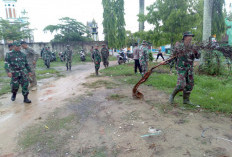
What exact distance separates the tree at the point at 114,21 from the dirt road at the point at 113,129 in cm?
1437

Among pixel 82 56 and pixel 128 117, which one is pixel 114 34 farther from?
pixel 128 117

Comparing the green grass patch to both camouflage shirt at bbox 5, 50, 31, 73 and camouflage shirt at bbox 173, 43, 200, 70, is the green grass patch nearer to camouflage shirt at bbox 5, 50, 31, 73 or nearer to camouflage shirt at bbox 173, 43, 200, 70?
camouflage shirt at bbox 5, 50, 31, 73

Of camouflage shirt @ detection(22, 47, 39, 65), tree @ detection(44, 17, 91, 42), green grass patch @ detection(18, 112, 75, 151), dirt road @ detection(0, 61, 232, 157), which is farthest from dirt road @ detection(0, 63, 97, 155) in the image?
tree @ detection(44, 17, 91, 42)

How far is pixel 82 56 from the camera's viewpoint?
66.4ft

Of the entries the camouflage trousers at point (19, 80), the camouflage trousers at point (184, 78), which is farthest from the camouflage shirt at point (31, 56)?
the camouflage trousers at point (184, 78)

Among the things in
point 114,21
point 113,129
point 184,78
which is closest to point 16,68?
point 113,129

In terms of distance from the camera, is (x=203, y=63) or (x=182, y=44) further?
(x=203, y=63)

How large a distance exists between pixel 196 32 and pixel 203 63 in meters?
2.38

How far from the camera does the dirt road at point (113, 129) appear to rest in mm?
2684

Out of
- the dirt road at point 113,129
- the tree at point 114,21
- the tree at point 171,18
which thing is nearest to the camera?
the dirt road at point 113,129

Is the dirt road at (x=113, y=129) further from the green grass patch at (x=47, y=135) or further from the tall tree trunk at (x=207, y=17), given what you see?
the tall tree trunk at (x=207, y=17)

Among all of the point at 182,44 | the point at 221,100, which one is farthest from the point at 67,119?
the point at 221,100

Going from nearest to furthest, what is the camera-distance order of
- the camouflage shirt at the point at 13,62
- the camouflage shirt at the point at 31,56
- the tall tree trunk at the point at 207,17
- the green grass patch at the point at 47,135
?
the green grass patch at the point at 47,135 < the camouflage shirt at the point at 13,62 < the camouflage shirt at the point at 31,56 < the tall tree trunk at the point at 207,17

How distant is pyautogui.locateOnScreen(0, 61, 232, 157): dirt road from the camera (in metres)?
2.68
